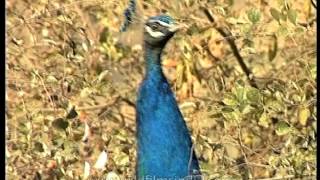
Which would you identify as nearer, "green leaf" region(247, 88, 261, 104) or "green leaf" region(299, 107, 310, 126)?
"green leaf" region(247, 88, 261, 104)

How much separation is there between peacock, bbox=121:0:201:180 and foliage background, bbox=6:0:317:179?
37 millimetres

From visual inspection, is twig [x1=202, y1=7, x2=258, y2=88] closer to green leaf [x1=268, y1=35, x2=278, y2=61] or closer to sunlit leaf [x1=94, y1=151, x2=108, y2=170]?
green leaf [x1=268, y1=35, x2=278, y2=61]

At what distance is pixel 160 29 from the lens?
3.69 m

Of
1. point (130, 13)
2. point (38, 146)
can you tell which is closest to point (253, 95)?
point (130, 13)

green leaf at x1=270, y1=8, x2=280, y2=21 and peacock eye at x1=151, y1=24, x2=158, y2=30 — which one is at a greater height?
green leaf at x1=270, y1=8, x2=280, y2=21

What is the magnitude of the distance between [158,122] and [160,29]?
0.41 metres

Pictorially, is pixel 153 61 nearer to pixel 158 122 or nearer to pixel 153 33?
pixel 153 33

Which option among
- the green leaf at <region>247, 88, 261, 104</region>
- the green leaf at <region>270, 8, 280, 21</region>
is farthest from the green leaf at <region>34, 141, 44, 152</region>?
the green leaf at <region>270, 8, 280, 21</region>

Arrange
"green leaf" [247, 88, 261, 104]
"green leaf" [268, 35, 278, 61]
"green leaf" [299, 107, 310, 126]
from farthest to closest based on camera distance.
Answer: "green leaf" [268, 35, 278, 61], "green leaf" [299, 107, 310, 126], "green leaf" [247, 88, 261, 104]

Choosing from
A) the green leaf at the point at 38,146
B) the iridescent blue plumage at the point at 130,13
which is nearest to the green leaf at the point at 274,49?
the iridescent blue plumage at the point at 130,13

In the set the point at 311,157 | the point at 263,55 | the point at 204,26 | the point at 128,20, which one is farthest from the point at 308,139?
the point at 128,20

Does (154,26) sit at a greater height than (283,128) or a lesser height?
greater

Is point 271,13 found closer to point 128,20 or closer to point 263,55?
point 263,55

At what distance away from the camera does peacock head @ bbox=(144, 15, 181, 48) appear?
12.1 ft
